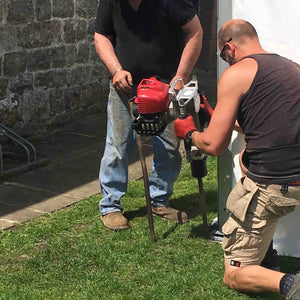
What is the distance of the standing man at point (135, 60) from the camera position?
199 inches

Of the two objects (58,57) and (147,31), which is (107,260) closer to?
(147,31)

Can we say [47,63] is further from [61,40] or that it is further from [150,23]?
[150,23]

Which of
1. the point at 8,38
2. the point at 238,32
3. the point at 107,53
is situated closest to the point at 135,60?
the point at 107,53

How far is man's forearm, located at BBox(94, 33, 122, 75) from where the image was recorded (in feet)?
16.7

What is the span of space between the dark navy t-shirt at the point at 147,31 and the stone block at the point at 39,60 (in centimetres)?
268

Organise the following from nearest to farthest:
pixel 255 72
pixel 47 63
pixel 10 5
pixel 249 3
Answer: pixel 255 72
pixel 249 3
pixel 10 5
pixel 47 63

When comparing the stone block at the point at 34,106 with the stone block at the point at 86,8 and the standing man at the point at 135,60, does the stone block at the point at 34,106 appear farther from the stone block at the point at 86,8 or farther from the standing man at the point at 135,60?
the standing man at the point at 135,60

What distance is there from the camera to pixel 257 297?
13.7ft

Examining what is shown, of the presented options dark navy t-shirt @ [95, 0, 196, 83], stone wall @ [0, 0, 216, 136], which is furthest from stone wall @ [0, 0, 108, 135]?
dark navy t-shirt @ [95, 0, 196, 83]

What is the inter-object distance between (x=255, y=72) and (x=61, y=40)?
4.59 meters

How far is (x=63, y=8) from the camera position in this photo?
8.16 metres

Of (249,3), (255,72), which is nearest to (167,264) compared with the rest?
(255,72)

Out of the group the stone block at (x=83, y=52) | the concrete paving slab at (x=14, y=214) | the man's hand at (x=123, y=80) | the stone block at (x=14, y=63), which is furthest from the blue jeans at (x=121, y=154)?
the stone block at (x=83, y=52)

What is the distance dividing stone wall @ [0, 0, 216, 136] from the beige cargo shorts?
3849mm
